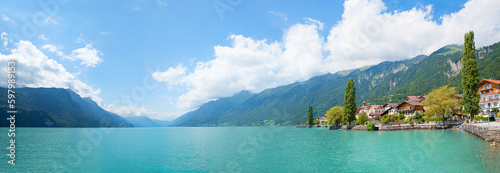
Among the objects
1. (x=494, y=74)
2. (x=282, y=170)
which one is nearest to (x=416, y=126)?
(x=282, y=170)

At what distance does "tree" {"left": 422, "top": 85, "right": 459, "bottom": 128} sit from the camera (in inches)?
2938

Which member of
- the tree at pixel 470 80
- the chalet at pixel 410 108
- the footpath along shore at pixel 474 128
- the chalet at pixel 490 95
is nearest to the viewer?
the footpath along shore at pixel 474 128

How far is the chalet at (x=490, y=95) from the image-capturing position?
8512 centimetres

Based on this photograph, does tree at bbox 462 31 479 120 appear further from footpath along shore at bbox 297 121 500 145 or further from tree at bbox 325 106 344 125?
tree at bbox 325 106 344 125

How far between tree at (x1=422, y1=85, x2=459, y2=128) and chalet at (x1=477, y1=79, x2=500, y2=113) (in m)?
18.1

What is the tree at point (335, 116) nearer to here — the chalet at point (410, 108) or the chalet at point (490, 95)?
the chalet at point (410, 108)

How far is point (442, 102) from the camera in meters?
75.2

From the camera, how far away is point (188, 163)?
2883 cm

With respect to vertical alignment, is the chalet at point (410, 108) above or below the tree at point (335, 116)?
above

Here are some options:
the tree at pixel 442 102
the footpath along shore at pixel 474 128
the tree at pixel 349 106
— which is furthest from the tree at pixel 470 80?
the tree at pixel 349 106

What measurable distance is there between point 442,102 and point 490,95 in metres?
31.3

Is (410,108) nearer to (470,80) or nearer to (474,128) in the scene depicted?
(470,80)

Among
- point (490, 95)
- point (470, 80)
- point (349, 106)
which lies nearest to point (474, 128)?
point (470, 80)

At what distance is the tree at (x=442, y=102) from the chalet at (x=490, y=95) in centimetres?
1811
